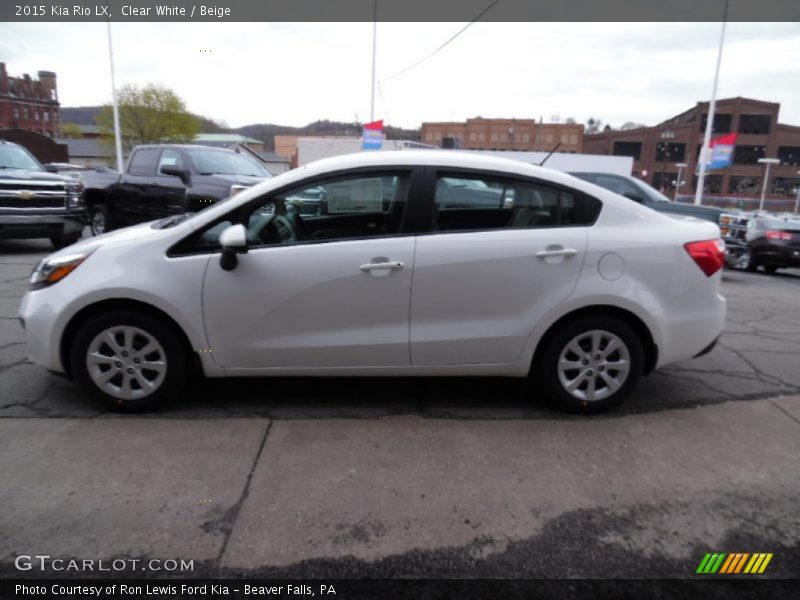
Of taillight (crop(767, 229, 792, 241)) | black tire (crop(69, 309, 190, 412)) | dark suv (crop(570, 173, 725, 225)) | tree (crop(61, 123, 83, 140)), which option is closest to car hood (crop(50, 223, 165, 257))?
black tire (crop(69, 309, 190, 412))

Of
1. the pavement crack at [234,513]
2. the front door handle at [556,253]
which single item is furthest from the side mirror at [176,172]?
the front door handle at [556,253]

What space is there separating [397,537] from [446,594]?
1.27ft

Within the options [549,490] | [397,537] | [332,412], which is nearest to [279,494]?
[397,537]

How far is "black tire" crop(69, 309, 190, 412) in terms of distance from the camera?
3.50 m

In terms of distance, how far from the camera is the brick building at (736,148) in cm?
7306

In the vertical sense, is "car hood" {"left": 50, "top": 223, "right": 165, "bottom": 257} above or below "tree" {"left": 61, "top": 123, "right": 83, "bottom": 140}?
below

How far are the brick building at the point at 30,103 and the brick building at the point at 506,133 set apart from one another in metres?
62.2

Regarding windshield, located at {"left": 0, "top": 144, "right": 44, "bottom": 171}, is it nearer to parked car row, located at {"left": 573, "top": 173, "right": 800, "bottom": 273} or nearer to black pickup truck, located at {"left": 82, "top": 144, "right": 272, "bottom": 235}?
black pickup truck, located at {"left": 82, "top": 144, "right": 272, "bottom": 235}

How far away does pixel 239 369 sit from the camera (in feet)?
11.9

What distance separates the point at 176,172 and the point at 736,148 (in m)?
84.7

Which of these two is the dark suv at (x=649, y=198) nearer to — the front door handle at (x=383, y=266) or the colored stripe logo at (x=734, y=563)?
the front door handle at (x=383, y=266)

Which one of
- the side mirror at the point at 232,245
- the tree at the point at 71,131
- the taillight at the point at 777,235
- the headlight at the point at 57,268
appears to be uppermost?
the tree at the point at 71,131

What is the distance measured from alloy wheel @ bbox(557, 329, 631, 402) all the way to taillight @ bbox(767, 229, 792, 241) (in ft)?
34.1

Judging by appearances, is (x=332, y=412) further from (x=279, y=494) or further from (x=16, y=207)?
(x=16, y=207)
